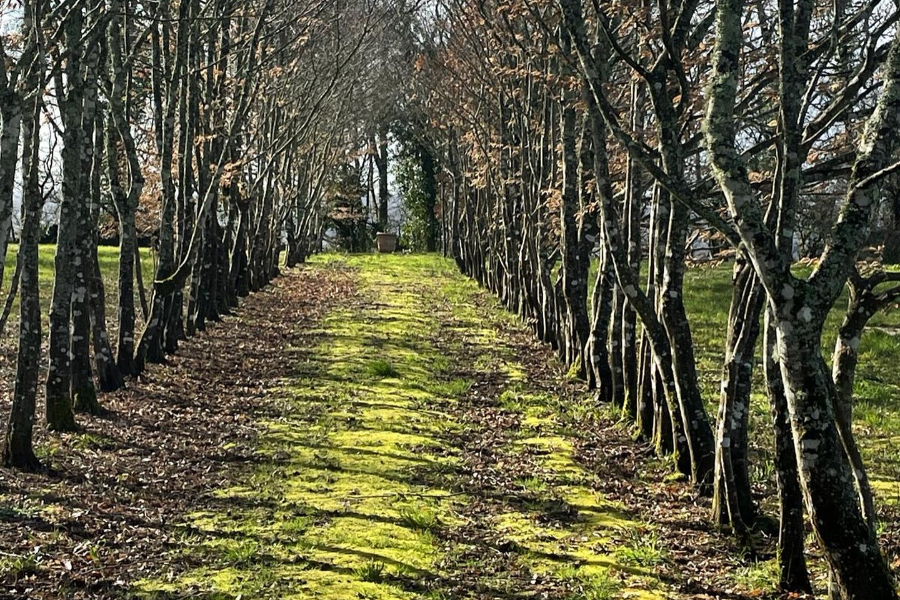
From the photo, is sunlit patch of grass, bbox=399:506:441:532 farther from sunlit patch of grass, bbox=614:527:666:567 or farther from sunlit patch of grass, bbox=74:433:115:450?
sunlit patch of grass, bbox=74:433:115:450

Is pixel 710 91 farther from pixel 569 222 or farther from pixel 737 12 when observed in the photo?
pixel 569 222

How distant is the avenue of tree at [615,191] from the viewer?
15.0 feet

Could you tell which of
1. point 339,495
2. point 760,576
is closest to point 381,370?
point 339,495

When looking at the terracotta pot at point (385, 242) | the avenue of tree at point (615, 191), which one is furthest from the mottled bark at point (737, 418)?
the terracotta pot at point (385, 242)

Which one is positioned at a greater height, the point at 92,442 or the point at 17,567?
the point at 92,442

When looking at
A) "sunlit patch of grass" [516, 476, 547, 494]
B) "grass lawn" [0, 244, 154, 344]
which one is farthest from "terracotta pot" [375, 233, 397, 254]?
"sunlit patch of grass" [516, 476, 547, 494]

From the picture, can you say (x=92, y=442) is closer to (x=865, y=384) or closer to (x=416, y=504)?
(x=416, y=504)

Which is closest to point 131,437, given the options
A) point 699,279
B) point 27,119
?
point 27,119

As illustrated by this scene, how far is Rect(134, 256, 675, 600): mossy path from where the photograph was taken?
558 cm

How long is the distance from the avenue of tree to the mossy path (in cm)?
93

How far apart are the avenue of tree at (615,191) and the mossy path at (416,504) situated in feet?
3.05

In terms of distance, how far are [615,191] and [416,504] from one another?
648 centimetres

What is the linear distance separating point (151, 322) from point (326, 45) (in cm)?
1098

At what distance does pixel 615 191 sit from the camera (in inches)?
479
